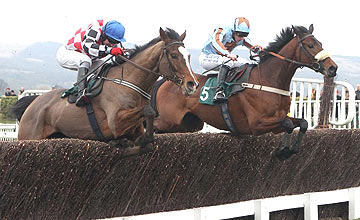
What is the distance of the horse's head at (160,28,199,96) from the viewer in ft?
16.9

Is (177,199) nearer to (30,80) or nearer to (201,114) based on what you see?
(201,114)

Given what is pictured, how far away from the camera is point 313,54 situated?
21.0ft

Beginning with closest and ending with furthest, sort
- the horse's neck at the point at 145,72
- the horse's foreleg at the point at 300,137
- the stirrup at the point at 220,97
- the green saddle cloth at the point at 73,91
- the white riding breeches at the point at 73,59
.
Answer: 1. the horse's neck at the point at 145,72
2. the green saddle cloth at the point at 73,91
3. the white riding breeches at the point at 73,59
4. the horse's foreleg at the point at 300,137
5. the stirrup at the point at 220,97

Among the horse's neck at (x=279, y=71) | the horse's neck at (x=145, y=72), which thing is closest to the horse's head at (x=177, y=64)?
the horse's neck at (x=145, y=72)

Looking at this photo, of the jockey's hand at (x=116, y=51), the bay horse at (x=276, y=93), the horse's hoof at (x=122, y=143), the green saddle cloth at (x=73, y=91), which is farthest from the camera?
the bay horse at (x=276, y=93)

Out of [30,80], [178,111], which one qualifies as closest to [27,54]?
[30,80]

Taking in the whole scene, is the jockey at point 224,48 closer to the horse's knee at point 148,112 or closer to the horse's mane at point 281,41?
the horse's mane at point 281,41

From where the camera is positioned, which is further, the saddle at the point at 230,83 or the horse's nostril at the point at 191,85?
the saddle at the point at 230,83

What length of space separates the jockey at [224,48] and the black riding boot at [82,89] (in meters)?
1.47

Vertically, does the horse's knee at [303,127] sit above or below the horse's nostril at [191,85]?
below

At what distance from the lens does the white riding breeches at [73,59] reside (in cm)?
608

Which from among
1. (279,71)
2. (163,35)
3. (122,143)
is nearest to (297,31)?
(279,71)

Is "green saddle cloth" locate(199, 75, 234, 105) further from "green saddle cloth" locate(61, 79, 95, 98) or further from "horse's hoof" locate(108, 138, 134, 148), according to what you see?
"horse's hoof" locate(108, 138, 134, 148)

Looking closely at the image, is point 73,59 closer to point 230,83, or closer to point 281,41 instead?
point 230,83
